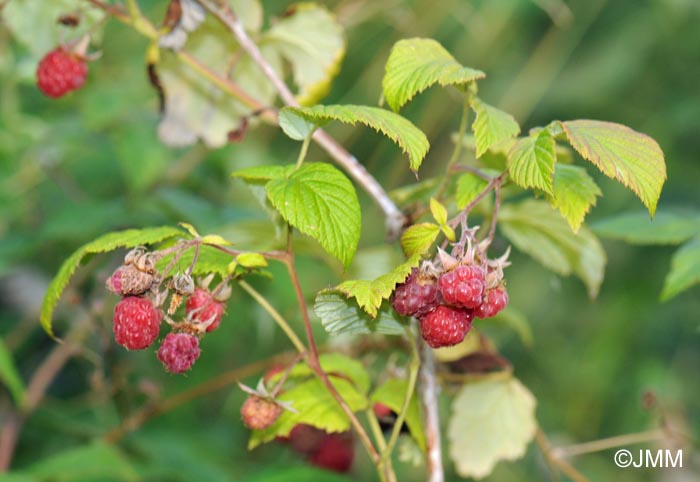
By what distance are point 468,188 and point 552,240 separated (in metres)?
0.30

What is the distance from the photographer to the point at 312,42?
1.19 metres

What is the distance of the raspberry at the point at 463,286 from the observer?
0.72 metres

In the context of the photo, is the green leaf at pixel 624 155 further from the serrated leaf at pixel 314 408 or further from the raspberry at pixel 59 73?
the raspberry at pixel 59 73

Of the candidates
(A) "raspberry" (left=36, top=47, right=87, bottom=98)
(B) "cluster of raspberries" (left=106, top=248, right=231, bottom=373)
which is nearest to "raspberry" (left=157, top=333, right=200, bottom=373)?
(B) "cluster of raspberries" (left=106, top=248, right=231, bottom=373)

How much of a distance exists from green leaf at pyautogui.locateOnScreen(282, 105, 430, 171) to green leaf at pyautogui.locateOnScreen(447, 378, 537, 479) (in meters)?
0.54

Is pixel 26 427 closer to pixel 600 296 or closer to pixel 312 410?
pixel 312 410

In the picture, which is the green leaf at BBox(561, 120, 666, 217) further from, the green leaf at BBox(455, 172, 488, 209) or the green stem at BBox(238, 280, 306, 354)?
the green stem at BBox(238, 280, 306, 354)

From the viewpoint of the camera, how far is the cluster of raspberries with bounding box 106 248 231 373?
0.76 m

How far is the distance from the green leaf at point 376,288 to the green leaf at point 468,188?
5.0 inches

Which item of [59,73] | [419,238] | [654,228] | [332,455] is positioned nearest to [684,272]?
[654,228]

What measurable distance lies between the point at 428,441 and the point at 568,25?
182 cm

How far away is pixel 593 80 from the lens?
2455 mm

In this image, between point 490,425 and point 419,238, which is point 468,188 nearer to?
point 419,238

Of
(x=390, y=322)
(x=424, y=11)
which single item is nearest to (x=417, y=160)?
(x=390, y=322)
